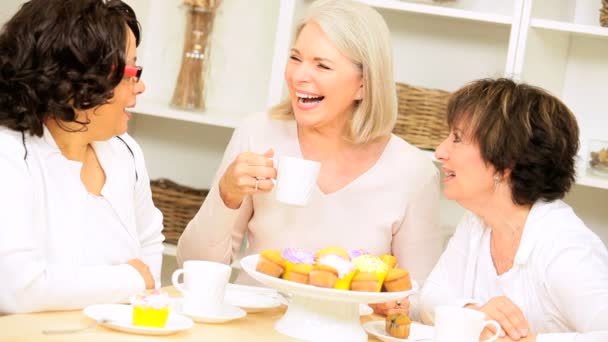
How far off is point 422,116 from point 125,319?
1.62 metres

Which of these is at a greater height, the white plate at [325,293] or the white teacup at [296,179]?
the white teacup at [296,179]

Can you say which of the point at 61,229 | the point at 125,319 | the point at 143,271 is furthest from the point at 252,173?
the point at 125,319

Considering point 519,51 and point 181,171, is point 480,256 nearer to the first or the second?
point 519,51

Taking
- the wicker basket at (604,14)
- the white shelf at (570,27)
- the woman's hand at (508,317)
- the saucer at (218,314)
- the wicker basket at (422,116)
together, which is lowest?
the saucer at (218,314)

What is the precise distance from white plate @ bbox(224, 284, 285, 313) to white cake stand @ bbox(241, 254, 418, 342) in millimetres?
117

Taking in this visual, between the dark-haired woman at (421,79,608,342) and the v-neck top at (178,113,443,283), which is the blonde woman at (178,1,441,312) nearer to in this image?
the v-neck top at (178,113,443,283)

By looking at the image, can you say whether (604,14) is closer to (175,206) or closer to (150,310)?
(175,206)

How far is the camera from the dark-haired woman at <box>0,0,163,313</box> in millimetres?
1646

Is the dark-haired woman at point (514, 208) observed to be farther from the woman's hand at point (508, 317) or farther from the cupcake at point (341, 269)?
the cupcake at point (341, 269)

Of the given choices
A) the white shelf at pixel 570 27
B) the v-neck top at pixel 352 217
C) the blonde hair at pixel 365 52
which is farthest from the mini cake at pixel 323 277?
the white shelf at pixel 570 27

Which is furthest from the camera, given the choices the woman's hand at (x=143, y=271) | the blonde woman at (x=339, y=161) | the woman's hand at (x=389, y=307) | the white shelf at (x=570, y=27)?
the white shelf at (x=570, y=27)

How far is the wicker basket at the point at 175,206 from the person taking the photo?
10.7ft

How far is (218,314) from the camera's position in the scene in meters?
1.68

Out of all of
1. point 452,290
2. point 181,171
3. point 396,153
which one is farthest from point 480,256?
point 181,171
